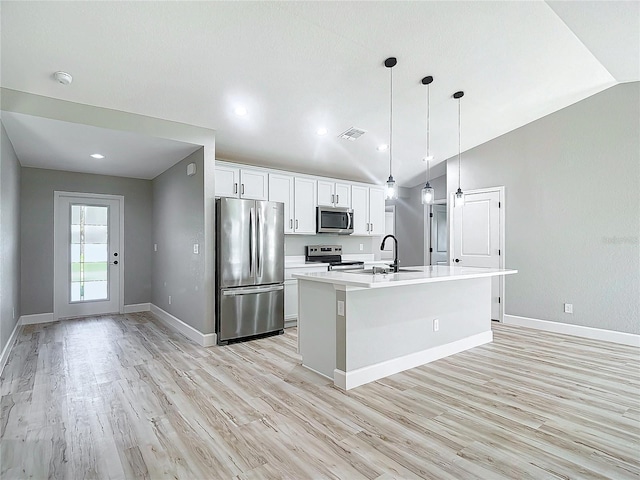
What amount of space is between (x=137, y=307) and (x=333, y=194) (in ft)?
13.1

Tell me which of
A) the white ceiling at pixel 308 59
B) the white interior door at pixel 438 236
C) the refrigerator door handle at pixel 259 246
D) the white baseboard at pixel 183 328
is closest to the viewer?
the white ceiling at pixel 308 59

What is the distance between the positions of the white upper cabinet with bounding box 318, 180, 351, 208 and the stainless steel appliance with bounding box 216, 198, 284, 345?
3.79ft

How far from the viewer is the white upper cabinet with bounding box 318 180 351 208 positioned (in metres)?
5.74

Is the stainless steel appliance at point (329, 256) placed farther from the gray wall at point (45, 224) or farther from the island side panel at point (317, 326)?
the gray wall at point (45, 224)

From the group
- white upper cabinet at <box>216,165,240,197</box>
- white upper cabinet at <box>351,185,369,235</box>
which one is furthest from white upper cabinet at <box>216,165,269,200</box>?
white upper cabinet at <box>351,185,369,235</box>

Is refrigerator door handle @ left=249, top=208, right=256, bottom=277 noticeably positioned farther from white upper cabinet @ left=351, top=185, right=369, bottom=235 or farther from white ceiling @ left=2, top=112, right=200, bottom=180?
white upper cabinet @ left=351, top=185, right=369, bottom=235

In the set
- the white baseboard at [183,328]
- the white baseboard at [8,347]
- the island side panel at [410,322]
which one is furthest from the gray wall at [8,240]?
the island side panel at [410,322]

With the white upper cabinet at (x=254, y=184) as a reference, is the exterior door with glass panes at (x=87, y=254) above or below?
below

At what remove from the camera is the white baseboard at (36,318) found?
17.3ft

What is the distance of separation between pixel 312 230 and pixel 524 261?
317cm

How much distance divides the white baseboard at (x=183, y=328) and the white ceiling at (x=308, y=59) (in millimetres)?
2453

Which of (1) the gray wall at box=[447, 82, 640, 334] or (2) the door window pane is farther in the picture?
(2) the door window pane

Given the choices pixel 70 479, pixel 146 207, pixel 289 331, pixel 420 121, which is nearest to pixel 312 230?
pixel 289 331

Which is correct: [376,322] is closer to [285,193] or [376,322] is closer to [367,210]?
[285,193]
